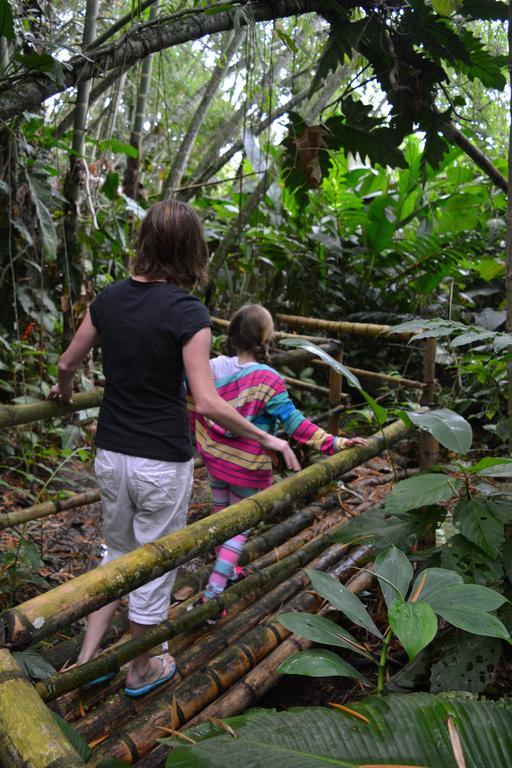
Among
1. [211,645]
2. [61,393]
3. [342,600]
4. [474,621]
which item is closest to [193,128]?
[61,393]

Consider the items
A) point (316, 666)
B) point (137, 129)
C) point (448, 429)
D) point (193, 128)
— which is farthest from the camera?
point (193, 128)

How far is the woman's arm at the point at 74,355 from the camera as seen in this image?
1.80 m

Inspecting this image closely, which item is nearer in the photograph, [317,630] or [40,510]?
[317,630]

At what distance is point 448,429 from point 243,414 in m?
0.99

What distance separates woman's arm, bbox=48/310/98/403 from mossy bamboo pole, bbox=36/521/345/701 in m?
0.76

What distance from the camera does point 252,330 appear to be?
2.30 metres

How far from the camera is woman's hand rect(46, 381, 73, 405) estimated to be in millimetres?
1936

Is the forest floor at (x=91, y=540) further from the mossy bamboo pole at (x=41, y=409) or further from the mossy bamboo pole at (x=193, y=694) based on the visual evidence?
the mossy bamboo pole at (x=41, y=409)

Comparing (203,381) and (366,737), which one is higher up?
(203,381)

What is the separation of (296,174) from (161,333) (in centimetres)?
123

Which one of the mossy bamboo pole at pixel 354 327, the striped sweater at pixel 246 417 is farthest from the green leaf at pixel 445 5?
the striped sweater at pixel 246 417

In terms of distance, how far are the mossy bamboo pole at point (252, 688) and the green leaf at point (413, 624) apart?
569 millimetres

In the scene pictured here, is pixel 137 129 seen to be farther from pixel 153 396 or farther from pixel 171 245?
pixel 153 396

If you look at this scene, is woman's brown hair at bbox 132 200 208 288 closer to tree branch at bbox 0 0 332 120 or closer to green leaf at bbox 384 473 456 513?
tree branch at bbox 0 0 332 120
